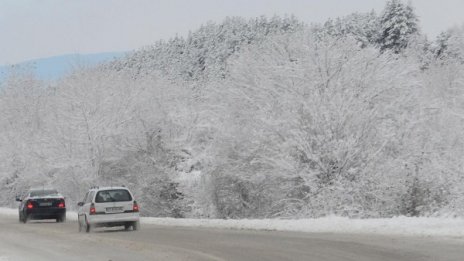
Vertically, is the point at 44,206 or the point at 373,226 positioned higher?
the point at 44,206

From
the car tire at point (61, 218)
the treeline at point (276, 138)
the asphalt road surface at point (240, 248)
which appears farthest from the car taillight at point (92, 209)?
the car tire at point (61, 218)

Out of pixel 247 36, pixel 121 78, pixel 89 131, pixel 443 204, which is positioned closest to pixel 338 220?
pixel 443 204

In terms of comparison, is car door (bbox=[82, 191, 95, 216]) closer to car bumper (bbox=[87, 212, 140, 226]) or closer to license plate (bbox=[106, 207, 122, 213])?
car bumper (bbox=[87, 212, 140, 226])

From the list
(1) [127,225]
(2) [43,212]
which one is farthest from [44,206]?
(1) [127,225]

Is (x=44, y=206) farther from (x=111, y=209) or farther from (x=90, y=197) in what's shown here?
(x=111, y=209)

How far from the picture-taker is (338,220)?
22.2 m

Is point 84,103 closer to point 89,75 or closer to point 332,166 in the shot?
point 89,75

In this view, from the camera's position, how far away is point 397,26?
101 meters

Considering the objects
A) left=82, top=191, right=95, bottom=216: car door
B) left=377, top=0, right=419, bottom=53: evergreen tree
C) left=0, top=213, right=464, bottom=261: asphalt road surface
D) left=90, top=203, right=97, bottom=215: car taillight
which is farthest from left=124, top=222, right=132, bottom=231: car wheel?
left=377, top=0, right=419, bottom=53: evergreen tree

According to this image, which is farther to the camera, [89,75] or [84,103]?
[89,75]

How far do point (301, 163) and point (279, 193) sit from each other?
3.15 metres

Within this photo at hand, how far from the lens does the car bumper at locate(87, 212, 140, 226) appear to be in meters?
25.4

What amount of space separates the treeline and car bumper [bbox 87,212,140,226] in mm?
7381

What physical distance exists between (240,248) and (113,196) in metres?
11.1
